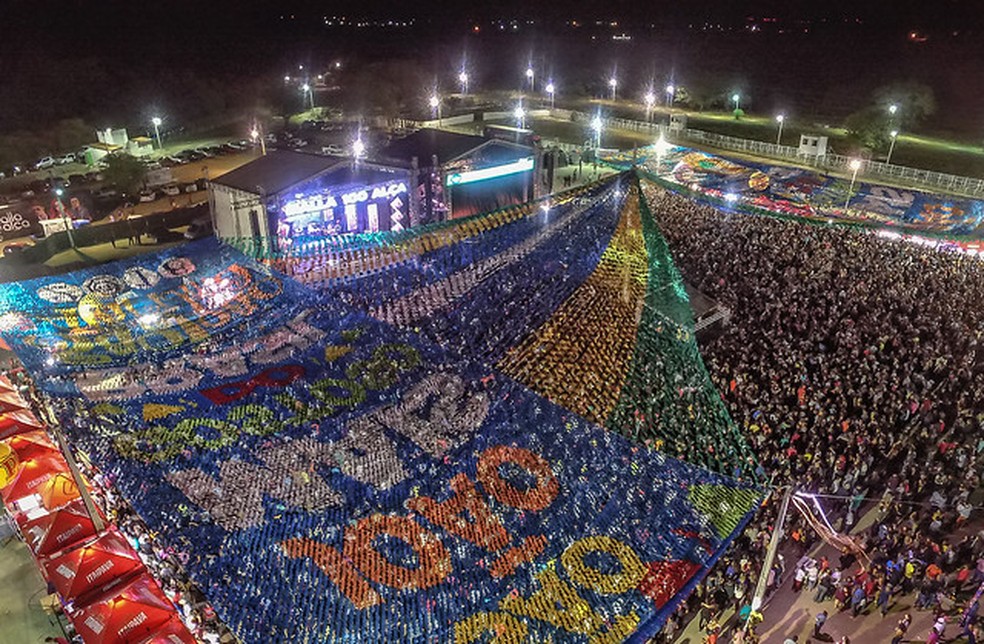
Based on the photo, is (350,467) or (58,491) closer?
(350,467)

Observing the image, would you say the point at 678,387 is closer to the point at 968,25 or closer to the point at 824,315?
the point at 824,315

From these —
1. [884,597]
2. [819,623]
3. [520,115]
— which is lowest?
[819,623]

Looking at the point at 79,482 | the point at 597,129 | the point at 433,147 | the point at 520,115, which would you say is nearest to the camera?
the point at 79,482

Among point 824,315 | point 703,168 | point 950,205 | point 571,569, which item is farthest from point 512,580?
point 703,168

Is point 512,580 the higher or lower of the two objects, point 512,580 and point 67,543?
the higher

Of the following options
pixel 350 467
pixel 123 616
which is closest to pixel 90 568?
pixel 123 616

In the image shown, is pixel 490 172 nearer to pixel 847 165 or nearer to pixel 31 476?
pixel 31 476

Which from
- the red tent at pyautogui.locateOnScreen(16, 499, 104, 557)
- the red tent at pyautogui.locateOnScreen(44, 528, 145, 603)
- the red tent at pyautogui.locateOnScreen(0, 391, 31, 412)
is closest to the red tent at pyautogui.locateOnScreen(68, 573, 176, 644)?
the red tent at pyautogui.locateOnScreen(44, 528, 145, 603)

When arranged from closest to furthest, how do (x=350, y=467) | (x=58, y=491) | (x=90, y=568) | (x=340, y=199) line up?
(x=350, y=467) < (x=90, y=568) < (x=58, y=491) < (x=340, y=199)
